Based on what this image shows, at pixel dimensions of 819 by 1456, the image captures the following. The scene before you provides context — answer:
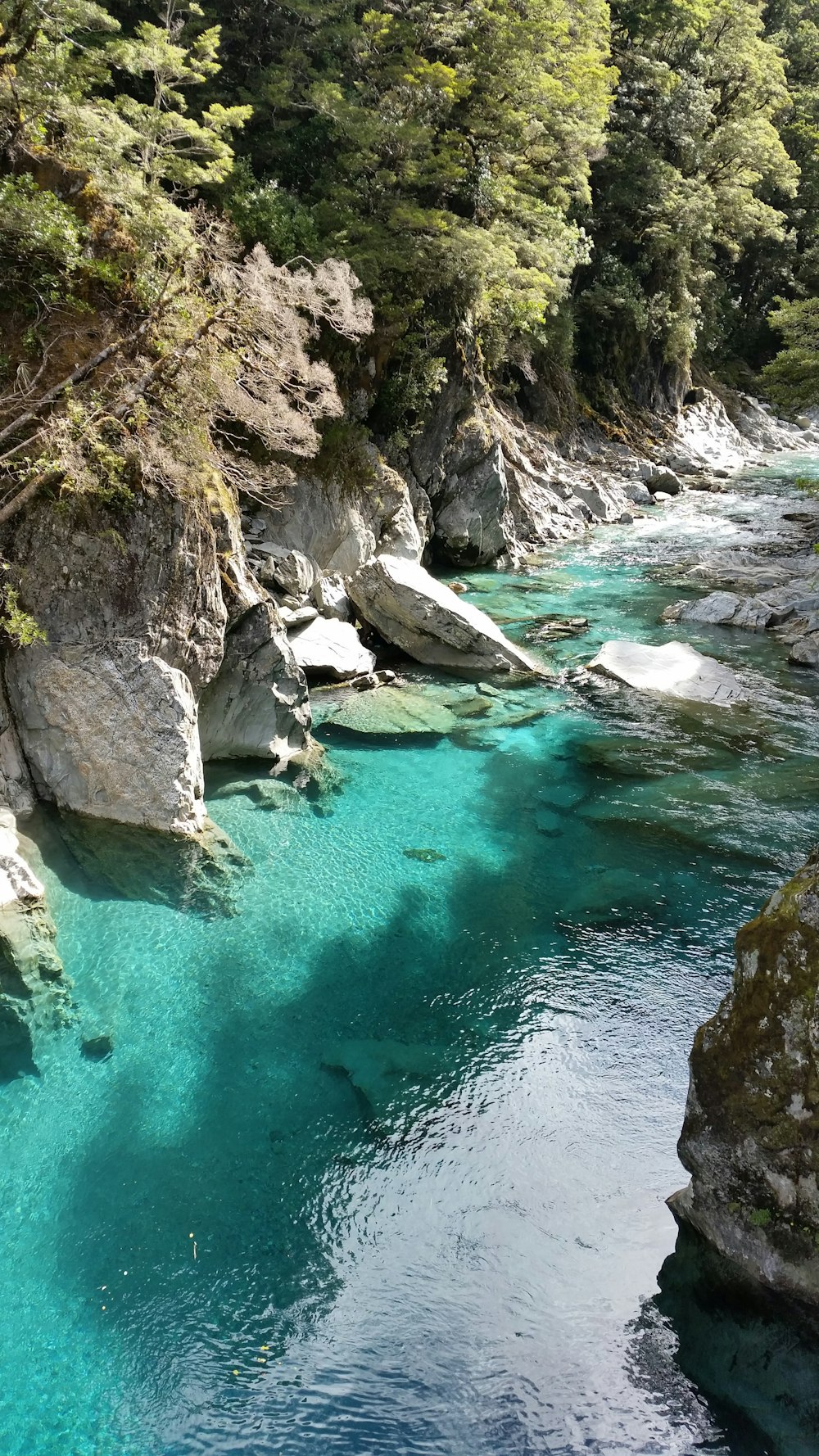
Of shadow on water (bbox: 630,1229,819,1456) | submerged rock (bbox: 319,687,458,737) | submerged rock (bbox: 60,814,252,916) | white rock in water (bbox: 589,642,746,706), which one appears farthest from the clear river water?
white rock in water (bbox: 589,642,746,706)

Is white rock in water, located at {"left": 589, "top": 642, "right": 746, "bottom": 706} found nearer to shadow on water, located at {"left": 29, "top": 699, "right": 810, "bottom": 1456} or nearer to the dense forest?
shadow on water, located at {"left": 29, "top": 699, "right": 810, "bottom": 1456}

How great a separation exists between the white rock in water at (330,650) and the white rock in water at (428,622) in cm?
83

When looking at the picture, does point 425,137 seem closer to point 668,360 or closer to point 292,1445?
point 292,1445

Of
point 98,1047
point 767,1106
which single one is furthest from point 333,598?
point 767,1106

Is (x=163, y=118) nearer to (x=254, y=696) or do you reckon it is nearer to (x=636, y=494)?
(x=254, y=696)

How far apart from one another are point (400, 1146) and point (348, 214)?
756 inches

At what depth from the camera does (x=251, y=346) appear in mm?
13617

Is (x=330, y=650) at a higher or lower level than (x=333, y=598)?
lower

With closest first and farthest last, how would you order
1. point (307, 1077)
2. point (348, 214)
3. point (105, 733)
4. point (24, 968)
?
point (307, 1077), point (24, 968), point (105, 733), point (348, 214)

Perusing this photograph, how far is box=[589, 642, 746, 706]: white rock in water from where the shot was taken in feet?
54.4

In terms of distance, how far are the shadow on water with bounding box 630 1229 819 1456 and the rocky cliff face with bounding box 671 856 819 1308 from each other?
323 mm

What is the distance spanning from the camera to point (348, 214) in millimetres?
18859

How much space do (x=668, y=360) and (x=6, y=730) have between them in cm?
3903

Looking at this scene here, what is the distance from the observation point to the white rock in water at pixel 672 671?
54.4 feet
